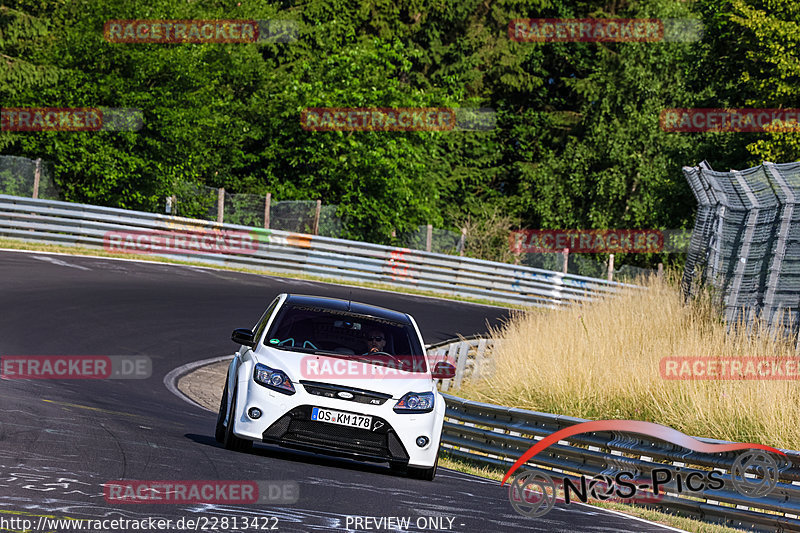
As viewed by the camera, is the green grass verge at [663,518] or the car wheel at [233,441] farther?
the car wheel at [233,441]

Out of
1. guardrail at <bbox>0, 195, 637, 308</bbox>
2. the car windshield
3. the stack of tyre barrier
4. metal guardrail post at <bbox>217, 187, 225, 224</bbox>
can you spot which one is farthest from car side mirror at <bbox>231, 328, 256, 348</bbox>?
metal guardrail post at <bbox>217, 187, 225, 224</bbox>

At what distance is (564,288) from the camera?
113 feet

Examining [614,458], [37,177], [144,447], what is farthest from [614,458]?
[37,177]

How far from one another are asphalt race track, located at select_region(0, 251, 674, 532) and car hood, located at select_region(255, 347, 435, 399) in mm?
768

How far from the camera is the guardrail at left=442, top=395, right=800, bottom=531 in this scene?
9.88 m

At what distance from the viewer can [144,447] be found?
10008mm

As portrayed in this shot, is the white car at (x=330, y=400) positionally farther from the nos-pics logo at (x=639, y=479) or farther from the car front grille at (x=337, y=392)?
the nos-pics logo at (x=639, y=479)

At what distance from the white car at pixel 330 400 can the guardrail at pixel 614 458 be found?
1983 mm

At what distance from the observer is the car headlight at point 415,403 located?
10.3m

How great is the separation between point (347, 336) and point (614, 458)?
2848 mm

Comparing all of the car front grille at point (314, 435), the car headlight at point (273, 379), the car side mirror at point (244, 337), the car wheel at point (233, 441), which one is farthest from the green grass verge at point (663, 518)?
the car side mirror at point (244, 337)

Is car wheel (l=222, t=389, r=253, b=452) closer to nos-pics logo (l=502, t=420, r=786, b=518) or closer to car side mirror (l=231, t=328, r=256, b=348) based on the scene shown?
car side mirror (l=231, t=328, r=256, b=348)

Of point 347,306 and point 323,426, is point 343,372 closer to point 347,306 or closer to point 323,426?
point 323,426

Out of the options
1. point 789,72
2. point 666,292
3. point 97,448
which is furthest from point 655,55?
point 97,448
